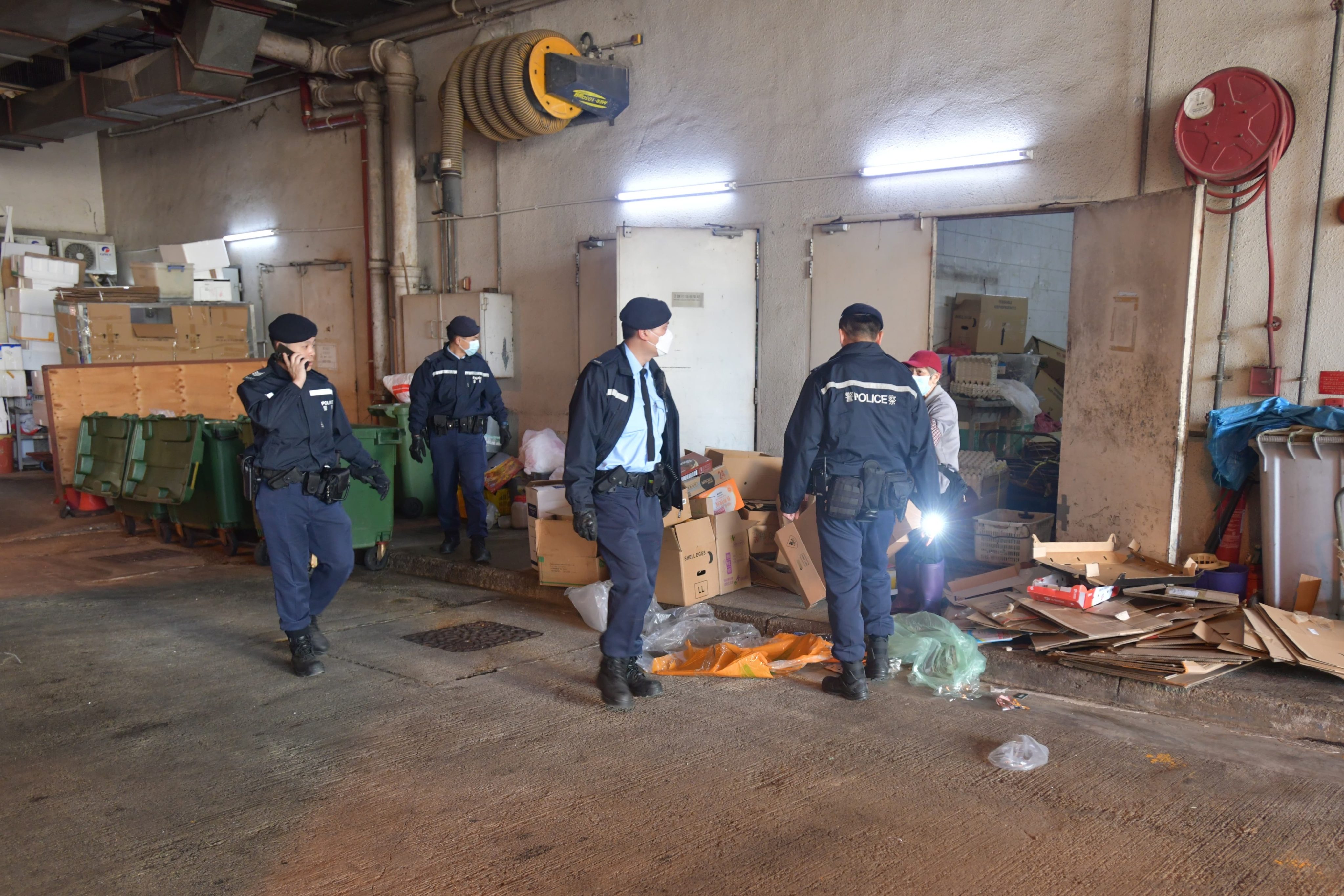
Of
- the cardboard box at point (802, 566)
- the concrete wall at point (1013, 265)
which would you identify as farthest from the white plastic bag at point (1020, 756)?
the concrete wall at point (1013, 265)

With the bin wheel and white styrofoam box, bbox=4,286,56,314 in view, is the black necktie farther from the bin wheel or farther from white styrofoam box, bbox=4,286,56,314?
white styrofoam box, bbox=4,286,56,314

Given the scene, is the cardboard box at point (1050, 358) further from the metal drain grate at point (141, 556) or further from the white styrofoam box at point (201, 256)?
the white styrofoam box at point (201, 256)

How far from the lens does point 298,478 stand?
4.61 meters

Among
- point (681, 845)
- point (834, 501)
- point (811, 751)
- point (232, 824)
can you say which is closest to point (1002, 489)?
point (834, 501)

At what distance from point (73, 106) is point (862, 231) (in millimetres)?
9967

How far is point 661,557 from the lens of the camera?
5762 millimetres

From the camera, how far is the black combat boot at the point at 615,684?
4.24m

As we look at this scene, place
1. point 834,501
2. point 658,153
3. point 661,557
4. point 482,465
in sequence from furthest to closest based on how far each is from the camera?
point 658,153 < point 482,465 < point 661,557 < point 834,501

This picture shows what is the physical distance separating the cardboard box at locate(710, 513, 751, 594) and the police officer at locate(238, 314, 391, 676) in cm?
228

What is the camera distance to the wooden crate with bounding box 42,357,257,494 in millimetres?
9328

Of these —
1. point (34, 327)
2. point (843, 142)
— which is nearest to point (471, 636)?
point (843, 142)

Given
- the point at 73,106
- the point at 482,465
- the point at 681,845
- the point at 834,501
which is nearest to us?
the point at 681,845

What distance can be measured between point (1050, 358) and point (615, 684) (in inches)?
303

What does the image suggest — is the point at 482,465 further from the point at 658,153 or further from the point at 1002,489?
the point at 1002,489
